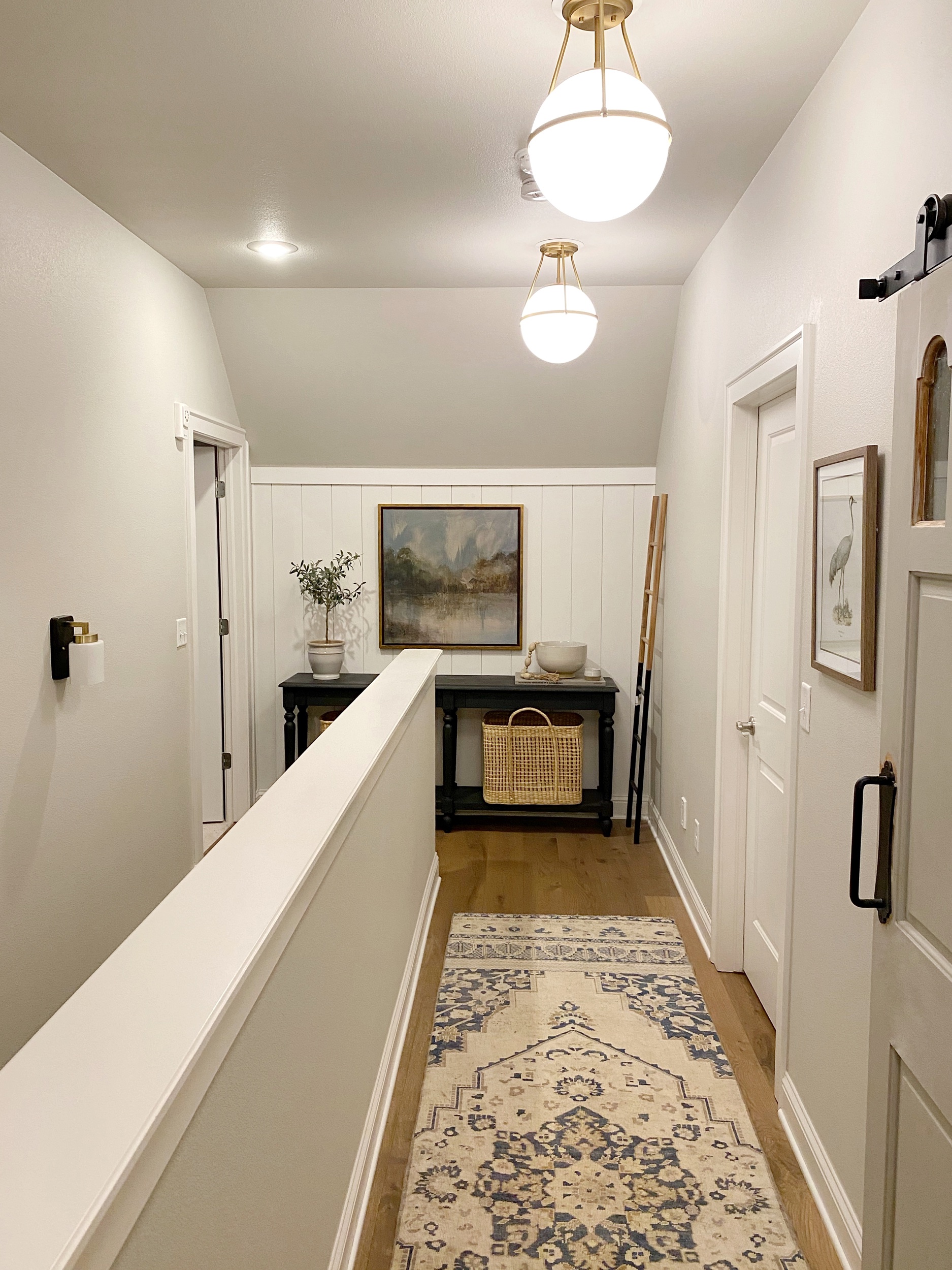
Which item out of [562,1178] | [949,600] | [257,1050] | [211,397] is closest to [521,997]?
[562,1178]

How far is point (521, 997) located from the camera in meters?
3.06

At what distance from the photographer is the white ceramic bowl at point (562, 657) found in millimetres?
4801

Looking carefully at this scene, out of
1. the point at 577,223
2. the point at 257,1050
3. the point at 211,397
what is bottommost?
the point at 257,1050

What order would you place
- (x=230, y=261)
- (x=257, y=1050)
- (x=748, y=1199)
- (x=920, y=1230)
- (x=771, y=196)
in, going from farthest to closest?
(x=230, y=261), (x=771, y=196), (x=748, y=1199), (x=920, y=1230), (x=257, y=1050)

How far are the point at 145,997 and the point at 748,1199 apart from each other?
172cm

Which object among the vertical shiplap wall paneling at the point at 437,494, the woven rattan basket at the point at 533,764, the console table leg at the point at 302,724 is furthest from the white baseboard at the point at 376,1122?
the vertical shiplap wall paneling at the point at 437,494

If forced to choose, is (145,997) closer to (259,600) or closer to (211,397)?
(211,397)

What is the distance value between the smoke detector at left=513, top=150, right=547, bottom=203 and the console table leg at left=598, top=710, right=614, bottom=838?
2.53 meters

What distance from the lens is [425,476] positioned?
16.2ft

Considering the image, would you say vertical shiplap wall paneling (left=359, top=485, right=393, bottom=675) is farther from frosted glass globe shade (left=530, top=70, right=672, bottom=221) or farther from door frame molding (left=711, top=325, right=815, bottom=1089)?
frosted glass globe shade (left=530, top=70, right=672, bottom=221)

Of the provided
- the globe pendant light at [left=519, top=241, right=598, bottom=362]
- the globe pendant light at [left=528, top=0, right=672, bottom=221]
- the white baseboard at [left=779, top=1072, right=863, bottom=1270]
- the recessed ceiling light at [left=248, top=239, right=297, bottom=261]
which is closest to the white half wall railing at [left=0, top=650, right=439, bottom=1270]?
the white baseboard at [left=779, top=1072, right=863, bottom=1270]

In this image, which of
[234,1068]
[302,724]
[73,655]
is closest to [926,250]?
[234,1068]

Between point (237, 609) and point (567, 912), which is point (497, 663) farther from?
point (567, 912)

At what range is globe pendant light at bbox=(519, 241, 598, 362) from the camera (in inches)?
128
